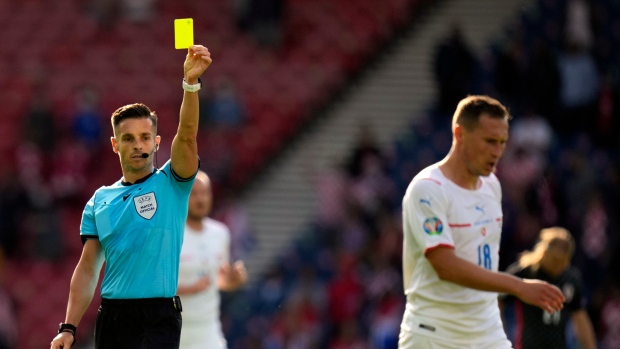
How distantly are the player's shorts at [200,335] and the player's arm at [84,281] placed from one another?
7.90ft

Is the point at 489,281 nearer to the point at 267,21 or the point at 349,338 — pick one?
the point at 349,338

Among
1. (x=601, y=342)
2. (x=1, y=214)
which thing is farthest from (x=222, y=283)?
(x=1, y=214)

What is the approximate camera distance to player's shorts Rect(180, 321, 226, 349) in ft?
29.3

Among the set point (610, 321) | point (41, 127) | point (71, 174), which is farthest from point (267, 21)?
point (610, 321)

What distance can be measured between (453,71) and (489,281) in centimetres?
1091

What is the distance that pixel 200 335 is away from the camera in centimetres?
899

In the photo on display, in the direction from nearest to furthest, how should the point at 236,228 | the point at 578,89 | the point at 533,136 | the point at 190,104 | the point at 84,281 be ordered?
the point at 190,104 < the point at 84,281 < the point at 533,136 < the point at 578,89 < the point at 236,228

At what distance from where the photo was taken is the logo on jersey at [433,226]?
6.96 m

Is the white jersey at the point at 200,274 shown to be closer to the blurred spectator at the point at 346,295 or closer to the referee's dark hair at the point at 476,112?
the referee's dark hair at the point at 476,112

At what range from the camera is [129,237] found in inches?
251

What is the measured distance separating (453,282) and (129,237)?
1831 mm

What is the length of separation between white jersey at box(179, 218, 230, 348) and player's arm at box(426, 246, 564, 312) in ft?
8.45

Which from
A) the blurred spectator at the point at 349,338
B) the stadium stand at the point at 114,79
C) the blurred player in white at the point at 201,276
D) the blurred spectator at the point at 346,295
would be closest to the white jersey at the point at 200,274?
the blurred player in white at the point at 201,276

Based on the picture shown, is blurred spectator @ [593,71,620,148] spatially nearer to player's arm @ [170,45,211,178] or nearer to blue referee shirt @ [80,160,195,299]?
blue referee shirt @ [80,160,195,299]
